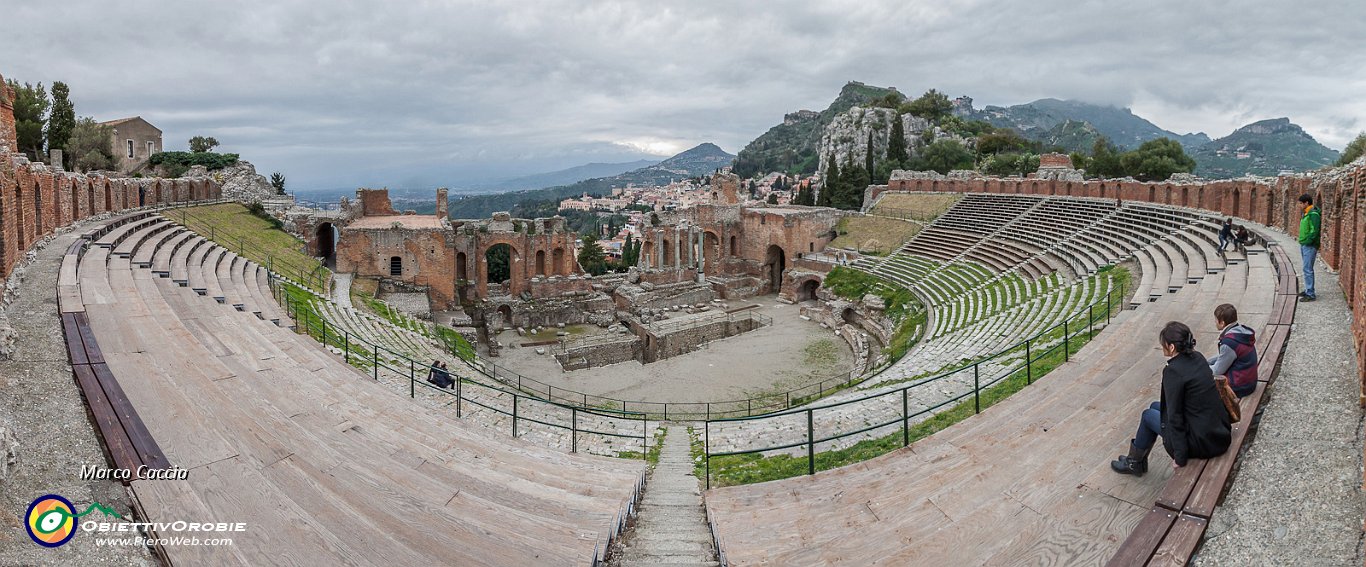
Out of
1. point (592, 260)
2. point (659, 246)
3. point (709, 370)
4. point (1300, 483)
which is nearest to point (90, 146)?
point (659, 246)

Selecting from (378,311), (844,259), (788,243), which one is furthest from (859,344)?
(378,311)

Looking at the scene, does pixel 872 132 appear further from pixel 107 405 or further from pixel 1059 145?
pixel 107 405

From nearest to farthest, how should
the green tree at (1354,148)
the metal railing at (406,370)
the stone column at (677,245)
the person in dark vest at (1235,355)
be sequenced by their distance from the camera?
the person in dark vest at (1235,355), the metal railing at (406,370), the green tree at (1354,148), the stone column at (677,245)

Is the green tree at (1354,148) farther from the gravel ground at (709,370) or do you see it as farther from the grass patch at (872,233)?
the gravel ground at (709,370)

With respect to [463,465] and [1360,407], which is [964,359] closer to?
[1360,407]

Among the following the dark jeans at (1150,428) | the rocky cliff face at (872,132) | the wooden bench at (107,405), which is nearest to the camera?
the dark jeans at (1150,428)

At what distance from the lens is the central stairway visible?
5934mm

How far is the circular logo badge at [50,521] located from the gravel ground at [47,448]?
0.17ft

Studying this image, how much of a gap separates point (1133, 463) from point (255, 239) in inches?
1123

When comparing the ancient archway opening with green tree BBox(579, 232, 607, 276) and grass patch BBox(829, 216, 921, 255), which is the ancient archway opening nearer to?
green tree BBox(579, 232, 607, 276)

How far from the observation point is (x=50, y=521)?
4473 millimetres

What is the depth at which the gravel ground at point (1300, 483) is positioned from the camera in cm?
421

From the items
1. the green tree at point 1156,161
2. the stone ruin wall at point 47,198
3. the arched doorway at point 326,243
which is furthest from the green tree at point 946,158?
the stone ruin wall at point 47,198

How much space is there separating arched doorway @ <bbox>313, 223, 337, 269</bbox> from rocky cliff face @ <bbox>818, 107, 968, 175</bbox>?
196 feet
